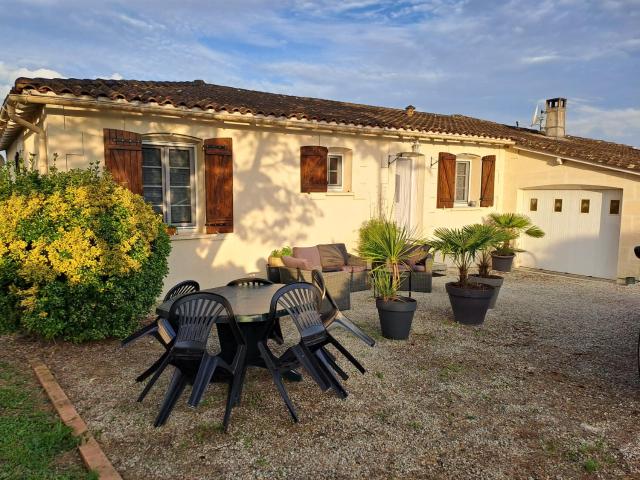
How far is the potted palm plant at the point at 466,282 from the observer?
6215 millimetres

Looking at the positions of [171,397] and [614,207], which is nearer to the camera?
[171,397]

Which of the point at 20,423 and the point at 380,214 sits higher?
the point at 380,214

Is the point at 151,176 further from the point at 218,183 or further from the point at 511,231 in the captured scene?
the point at 511,231

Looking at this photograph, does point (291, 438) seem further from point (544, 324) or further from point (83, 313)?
point (544, 324)

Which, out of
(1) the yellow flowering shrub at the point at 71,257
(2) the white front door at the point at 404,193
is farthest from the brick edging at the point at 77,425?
(2) the white front door at the point at 404,193

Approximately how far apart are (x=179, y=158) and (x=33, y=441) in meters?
5.56

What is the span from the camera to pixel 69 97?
20.8 feet

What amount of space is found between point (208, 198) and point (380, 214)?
4.21 meters

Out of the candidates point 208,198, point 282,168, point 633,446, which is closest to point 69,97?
point 208,198

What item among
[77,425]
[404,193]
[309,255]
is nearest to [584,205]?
[404,193]

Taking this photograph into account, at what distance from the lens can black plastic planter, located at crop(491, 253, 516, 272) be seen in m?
11.2

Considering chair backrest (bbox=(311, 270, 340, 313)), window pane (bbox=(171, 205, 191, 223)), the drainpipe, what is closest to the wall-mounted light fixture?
window pane (bbox=(171, 205, 191, 223))

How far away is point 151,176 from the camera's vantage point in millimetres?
7703

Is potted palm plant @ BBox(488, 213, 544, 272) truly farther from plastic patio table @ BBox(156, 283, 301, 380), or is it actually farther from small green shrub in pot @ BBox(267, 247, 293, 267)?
plastic patio table @ BBox(156, 283, 301, 380)
